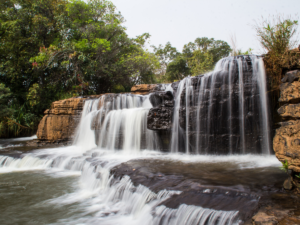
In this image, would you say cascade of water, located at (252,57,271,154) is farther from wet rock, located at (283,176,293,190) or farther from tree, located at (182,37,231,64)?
tree, located at (182,37,231,64)

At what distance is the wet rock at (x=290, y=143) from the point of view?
3.21m

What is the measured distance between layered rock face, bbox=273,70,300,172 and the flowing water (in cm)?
62

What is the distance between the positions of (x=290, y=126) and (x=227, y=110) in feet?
11.1

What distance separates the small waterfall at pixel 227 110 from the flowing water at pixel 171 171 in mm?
30

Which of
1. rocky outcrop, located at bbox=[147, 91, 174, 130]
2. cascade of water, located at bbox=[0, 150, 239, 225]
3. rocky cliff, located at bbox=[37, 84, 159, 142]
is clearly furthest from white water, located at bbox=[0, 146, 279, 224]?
rocky cliff, located at bbox=[37, 84, 159, 142]

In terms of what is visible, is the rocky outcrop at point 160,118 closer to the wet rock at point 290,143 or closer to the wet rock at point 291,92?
the wet rock at point 290,143

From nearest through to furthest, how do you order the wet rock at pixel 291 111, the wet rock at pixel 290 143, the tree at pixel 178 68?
the wet rock at pixel 290 143
the wet rock at pixel 291 111
the tree at pixel 178 68

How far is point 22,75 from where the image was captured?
17625mm

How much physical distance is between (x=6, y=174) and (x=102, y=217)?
16.9 ft

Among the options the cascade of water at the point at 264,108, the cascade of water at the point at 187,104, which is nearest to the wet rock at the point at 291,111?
the cascade of water at the point at 264,108

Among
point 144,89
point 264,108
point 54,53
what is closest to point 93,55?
point 54,53

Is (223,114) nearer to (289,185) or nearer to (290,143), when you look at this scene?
(290,143)

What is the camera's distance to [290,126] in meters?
3.41

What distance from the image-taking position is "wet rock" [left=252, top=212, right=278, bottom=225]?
2372 mm
